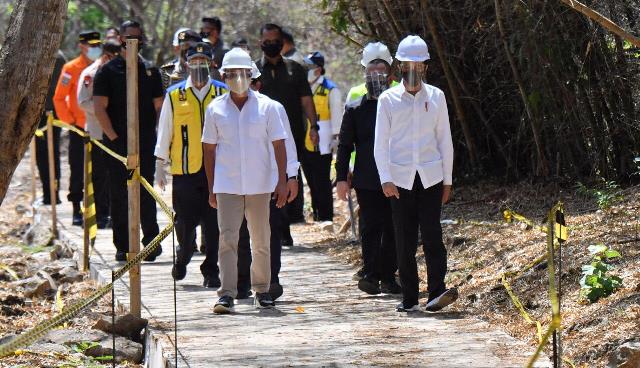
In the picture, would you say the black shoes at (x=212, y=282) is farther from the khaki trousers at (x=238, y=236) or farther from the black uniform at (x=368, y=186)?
the black uniform at (x=368, y=186)

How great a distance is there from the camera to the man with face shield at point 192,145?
10477 millimetres

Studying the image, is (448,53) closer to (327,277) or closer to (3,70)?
(327,277)

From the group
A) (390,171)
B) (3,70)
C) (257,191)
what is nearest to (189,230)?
(257,191)

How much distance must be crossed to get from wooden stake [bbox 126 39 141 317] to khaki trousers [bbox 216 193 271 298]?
0.67 m

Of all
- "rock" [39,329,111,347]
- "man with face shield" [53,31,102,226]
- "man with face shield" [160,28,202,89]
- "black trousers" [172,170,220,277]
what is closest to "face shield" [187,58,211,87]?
"black trousers" [172,170,220,277]

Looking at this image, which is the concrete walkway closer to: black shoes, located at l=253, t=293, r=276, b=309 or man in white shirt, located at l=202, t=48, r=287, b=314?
black shoes, located at l=253, t=293, r=276, b=309

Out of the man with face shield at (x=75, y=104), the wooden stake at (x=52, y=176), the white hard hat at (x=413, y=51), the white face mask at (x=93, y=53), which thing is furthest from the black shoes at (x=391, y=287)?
the white face mask at (x=93, y=53)

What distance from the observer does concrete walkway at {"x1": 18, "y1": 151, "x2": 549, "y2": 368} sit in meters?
7.57

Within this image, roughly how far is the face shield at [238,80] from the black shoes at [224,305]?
1475 millimetres

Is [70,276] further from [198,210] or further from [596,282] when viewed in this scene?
[596,282]

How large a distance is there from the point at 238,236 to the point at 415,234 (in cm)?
129

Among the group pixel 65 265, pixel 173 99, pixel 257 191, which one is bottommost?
pixel 65 265

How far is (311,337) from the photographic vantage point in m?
8.33

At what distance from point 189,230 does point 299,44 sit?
39.9ft
